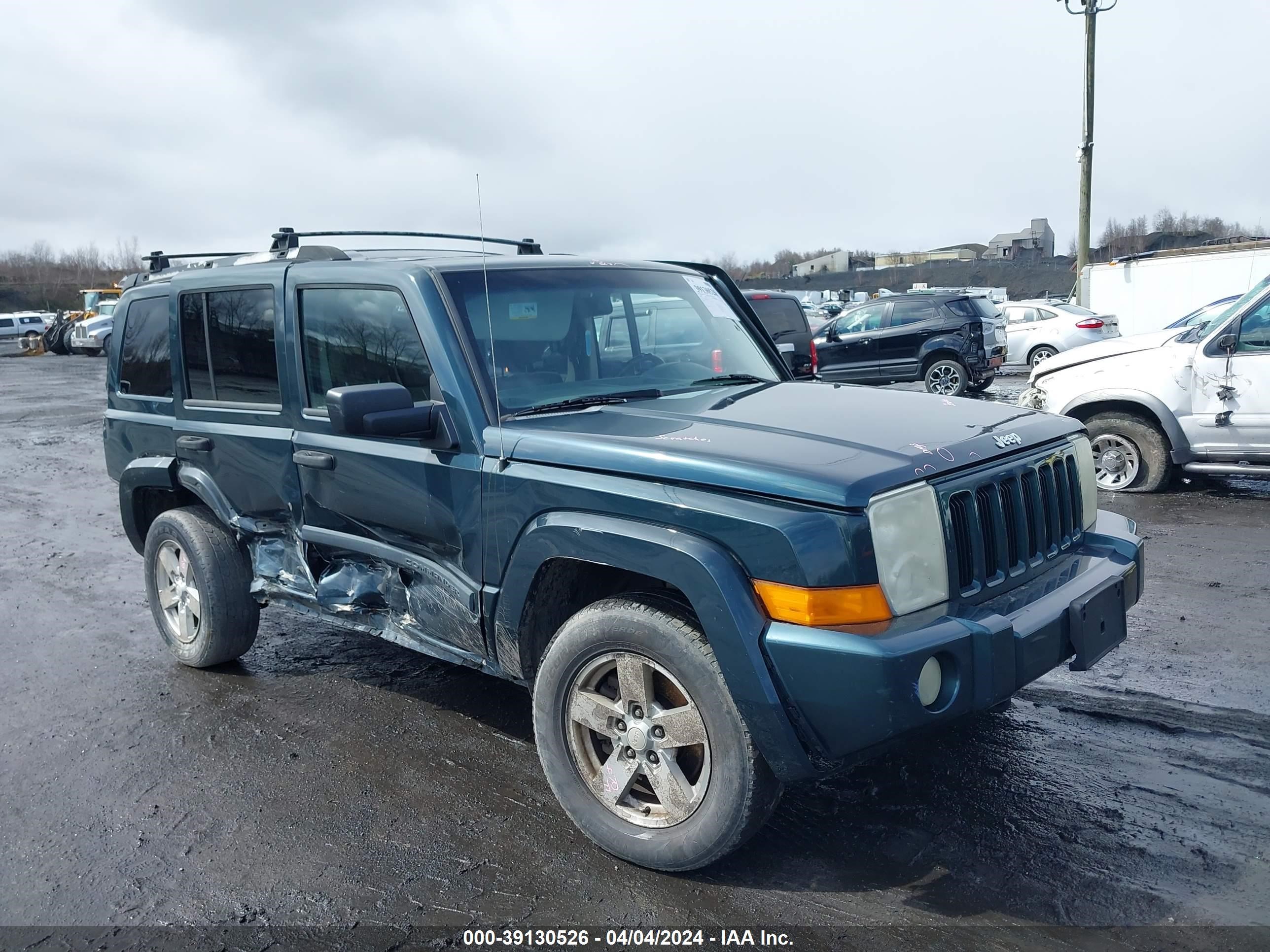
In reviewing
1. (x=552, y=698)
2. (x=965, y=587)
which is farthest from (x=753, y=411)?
(x=552, y=698)

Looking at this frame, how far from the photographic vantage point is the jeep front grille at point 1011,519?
9.94ft

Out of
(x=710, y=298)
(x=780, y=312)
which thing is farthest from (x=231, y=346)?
(x=780, y=312)

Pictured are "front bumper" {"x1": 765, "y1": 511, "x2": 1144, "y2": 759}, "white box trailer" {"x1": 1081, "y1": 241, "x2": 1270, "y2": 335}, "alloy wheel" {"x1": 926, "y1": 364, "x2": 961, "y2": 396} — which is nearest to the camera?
"front bumper" {"x1": 765, "y1": 511, "x2": 1144, "y2": 759}

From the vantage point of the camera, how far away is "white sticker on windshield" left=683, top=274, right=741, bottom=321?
15.2 feet

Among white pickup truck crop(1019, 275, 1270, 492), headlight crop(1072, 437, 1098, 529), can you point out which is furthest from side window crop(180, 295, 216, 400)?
white pickup truck crop(1019, 275, 1270, 492)

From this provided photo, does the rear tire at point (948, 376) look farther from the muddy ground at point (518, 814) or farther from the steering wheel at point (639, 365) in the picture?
the steering wheel at point (639, 365)

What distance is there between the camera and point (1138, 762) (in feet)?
12.5

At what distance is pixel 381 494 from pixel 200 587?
5.06 feet

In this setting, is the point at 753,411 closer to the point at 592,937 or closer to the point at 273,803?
the point at 592,937

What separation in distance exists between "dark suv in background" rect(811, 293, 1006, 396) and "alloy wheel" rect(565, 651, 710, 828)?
44.7 feet

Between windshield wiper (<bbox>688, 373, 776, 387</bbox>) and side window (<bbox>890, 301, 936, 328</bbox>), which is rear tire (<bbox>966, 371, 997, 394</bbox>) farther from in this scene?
windshield wiper (<bbox>688, 373, 776, 387</bbox>)

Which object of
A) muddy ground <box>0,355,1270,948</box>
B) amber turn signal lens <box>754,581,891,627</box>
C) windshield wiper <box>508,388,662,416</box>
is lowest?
muddy ground <box>0,355,1270,948</box>

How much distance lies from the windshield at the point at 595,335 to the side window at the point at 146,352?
2058mm

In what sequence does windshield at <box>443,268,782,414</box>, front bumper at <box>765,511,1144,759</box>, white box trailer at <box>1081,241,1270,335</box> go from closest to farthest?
1. front bumper at <box>765,511,1144,759</box>
2. windshield at <box>443,268,782,414</box>
3. white box trailer at <box>1081,241,1270,335</box>
